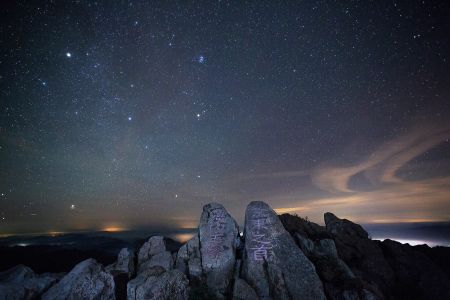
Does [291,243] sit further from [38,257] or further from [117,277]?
[38,257]

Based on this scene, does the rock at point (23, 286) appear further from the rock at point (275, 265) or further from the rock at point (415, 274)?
the rock at point (415, 274)

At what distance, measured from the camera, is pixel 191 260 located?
20.2 m

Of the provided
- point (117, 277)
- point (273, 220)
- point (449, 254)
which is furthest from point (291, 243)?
point (449, 254)

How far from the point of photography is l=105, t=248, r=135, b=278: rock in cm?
2027

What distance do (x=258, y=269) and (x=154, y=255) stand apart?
1173 centimetres

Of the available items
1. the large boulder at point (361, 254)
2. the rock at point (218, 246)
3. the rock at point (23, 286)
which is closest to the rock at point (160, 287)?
the rock at point (218, 246)

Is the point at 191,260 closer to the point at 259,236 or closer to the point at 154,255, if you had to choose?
the point at 154,255

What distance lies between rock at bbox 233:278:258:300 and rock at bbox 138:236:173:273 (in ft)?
25.7

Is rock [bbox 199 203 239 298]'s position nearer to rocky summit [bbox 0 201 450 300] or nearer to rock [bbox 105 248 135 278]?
rocky summit [bbox 0 201 450 300]

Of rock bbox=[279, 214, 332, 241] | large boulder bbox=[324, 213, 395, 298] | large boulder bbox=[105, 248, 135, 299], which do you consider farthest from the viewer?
rock bbox=[279, 214, 332, 241]

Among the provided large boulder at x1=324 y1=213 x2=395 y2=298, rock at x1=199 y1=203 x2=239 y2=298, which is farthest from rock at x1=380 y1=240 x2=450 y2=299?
rock at x1=199 y1=203 x2=239 y2=298

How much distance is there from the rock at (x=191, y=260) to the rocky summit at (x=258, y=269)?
9cm

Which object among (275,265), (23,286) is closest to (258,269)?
(275,265)

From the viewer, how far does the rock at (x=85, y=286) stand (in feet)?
49.7
